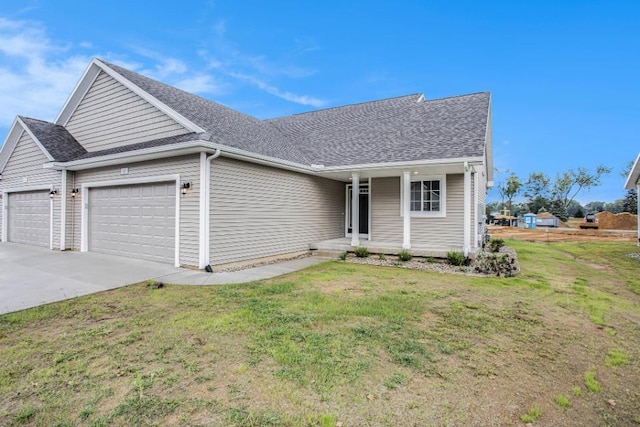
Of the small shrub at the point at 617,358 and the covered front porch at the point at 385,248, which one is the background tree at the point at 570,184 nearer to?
the covered front porch at the point at 385,248

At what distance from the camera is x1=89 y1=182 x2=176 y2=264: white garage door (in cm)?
861

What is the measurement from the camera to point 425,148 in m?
10.0

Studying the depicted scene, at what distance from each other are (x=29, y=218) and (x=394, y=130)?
48.8ft

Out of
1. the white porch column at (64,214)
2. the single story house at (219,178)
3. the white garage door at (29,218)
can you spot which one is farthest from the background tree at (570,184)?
the white garage door at (29,218)

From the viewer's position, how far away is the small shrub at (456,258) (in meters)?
8.78

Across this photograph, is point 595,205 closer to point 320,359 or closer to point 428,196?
point 428,196

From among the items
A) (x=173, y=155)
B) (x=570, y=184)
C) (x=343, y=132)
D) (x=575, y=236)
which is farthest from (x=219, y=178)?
(x=570, y=184)

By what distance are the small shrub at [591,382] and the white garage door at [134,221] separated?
8.42 meters

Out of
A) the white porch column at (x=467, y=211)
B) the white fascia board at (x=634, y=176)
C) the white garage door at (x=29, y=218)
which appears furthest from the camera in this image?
the white fascia board at (x=634, y=176)

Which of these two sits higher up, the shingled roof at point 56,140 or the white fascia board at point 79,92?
the white fascia board at point 79,92

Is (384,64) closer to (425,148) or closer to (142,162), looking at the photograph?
(425,148)

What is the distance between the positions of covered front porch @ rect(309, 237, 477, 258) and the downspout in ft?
14.2

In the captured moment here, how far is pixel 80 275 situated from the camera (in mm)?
7141

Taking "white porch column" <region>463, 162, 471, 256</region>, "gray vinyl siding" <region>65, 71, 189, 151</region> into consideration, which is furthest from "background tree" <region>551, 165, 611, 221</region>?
"gray vinyl siding" <region>65, 71, 189, 151</region>
